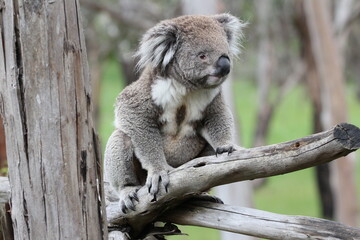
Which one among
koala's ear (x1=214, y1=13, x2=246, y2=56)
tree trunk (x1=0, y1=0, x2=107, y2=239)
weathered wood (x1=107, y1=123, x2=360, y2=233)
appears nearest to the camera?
weathered wood (x1=107, y1=123, x2=360, y2=233)

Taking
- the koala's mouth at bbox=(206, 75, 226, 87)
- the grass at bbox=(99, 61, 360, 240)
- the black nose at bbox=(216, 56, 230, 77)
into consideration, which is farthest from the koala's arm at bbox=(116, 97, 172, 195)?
the grass at bbox=(99, 61, 360, 240)

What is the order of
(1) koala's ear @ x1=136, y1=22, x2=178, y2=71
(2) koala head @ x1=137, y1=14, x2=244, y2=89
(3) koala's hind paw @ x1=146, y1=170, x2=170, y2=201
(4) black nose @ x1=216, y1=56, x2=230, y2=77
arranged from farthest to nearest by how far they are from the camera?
(1) koala's ear @ x1=136, y1=22, x2=178, y2=71
(2) koala head @ x1=137, y1=14, x2=244, y2=89
(4) black nose @ x1=216, y1=56, x2=230, y2=77
(3) koala's hind paw @ x1=146, y1=170, x2=170, y2=201

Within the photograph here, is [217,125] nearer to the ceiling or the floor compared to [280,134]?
nearer to the floor

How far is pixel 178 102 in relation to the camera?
441cm

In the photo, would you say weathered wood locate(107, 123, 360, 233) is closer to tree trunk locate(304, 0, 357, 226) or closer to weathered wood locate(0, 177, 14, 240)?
weathered wood locate(0, 177, 14, 240)

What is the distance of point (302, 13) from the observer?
1256 cm

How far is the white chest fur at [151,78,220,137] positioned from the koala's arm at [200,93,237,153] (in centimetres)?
8

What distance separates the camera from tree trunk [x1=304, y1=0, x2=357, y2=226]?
11148 millimetres

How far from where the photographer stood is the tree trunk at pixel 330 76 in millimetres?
11148

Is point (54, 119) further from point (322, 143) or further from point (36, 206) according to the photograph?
point (322, 143)

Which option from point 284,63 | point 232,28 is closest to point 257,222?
point 232,28

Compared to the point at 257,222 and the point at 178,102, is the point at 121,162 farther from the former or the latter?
the point at 257,222

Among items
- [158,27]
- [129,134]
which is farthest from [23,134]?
[158,27]

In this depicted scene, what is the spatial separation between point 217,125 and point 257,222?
0.98 meters
